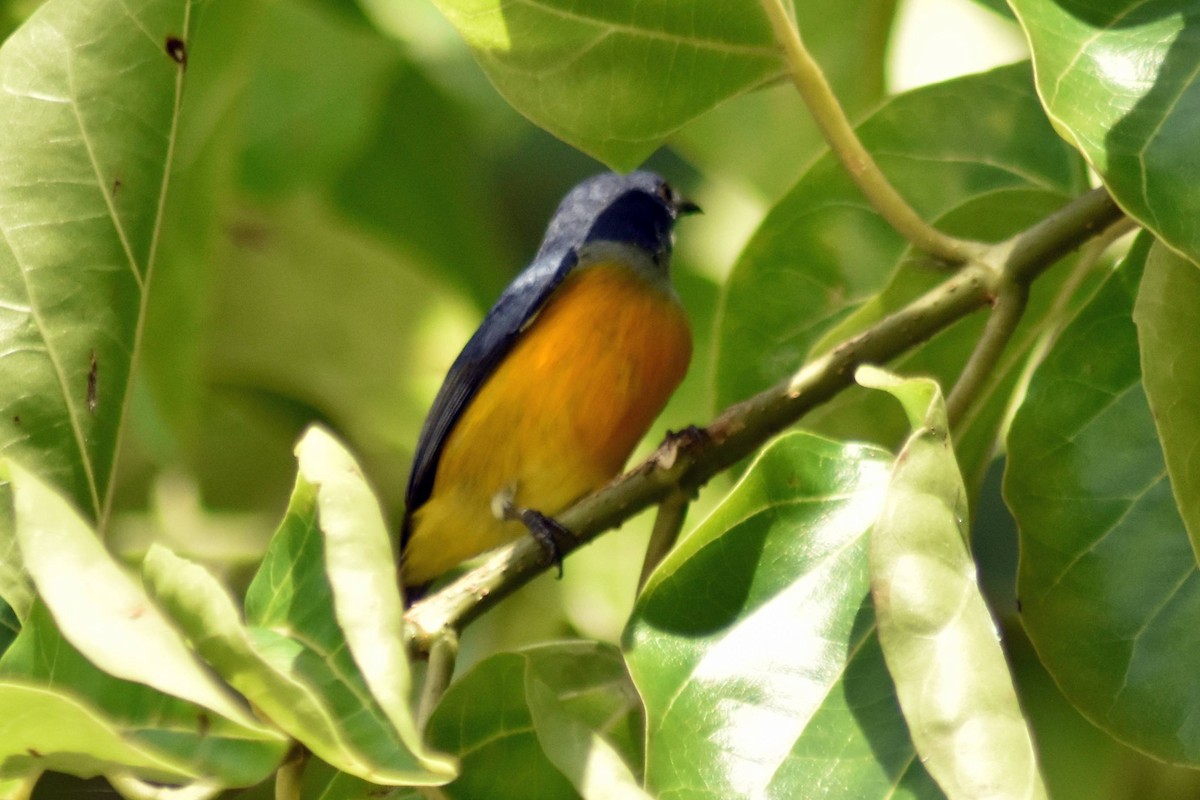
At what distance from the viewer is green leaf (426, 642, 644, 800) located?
5.01 feet

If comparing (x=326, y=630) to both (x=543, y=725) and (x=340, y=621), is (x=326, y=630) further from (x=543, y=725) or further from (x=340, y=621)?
(x=543, y=725)

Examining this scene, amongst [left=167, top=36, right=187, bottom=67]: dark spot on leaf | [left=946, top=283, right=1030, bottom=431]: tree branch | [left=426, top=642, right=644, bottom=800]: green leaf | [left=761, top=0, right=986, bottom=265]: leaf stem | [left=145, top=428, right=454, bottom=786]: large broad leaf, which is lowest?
[left=426, top=642, right=644, bottom=800]: green leaf

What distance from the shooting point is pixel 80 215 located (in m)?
1.82

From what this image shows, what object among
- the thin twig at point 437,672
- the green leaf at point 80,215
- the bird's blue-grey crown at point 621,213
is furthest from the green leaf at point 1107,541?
the bird's blue-grey crown at point 621,213

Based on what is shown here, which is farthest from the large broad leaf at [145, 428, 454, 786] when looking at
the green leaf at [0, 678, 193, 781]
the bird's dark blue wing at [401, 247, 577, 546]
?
the bird's dark blue wing at [401, 247, 577, 546]

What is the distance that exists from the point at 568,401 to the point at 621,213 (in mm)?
1043

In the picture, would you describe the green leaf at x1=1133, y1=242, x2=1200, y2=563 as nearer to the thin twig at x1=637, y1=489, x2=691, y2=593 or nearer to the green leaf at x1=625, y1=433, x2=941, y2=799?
the green leaf at x1=625, y1=433, x2=941, y2=799

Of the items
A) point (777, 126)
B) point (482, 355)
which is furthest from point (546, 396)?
point (777, 126)

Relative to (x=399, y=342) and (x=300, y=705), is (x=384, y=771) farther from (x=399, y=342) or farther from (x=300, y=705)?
(x=399, y=342)

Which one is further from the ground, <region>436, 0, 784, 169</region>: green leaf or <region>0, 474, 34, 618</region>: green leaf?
<region>436, 0, 784, 169</region>: green leaf

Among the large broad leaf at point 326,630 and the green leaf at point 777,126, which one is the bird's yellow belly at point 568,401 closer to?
the green leaf at point 777,126

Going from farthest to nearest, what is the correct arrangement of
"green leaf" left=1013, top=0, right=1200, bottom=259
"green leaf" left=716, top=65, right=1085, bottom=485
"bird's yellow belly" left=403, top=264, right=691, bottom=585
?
"bird's yellow belly" left=403, top=264, right=691, bottom=585
"green leaf" left=716, top=65, right=1085, bottom=485
"green leaf" left=1013, top=0, right=1200, bottom=259

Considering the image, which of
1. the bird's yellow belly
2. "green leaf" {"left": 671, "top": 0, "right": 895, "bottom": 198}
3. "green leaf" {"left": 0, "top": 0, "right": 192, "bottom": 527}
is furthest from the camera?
the bird's yellow belly

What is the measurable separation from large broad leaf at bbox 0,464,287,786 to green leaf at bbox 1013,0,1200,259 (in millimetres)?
1067
